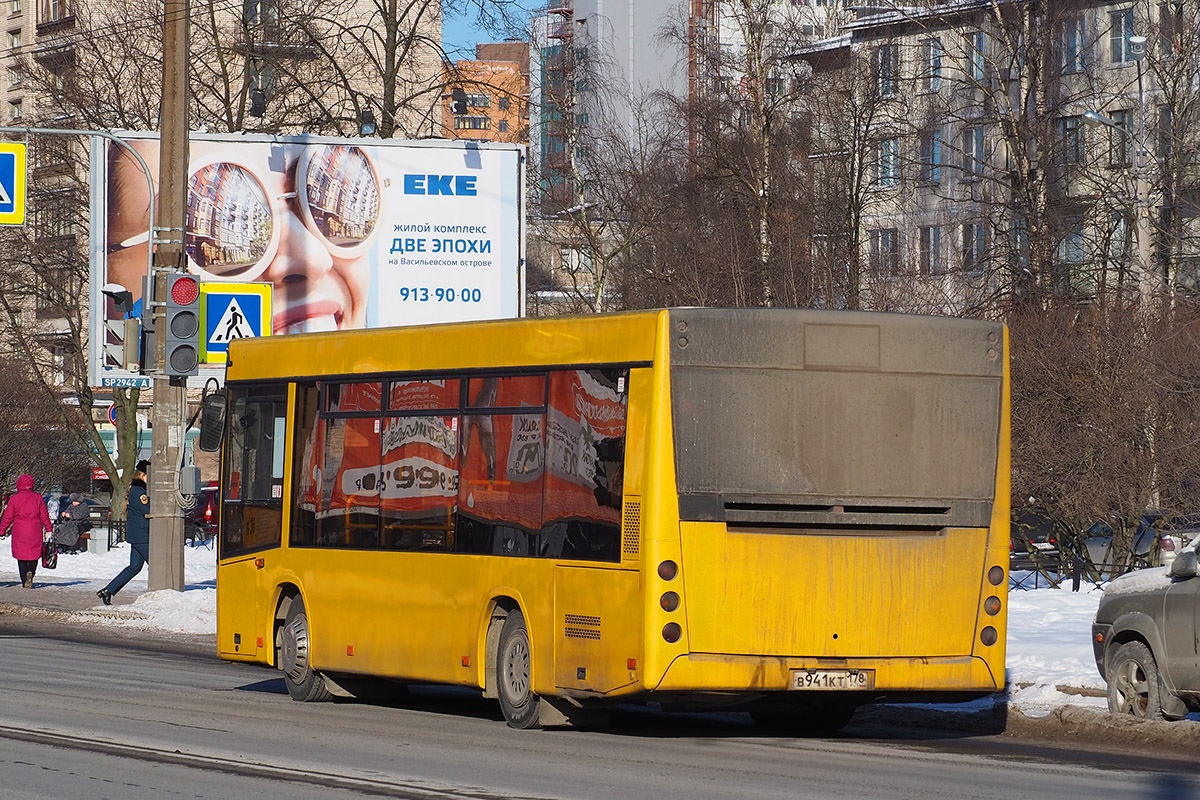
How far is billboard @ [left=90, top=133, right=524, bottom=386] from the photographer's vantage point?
29.1 metres

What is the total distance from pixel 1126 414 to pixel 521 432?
16.5m

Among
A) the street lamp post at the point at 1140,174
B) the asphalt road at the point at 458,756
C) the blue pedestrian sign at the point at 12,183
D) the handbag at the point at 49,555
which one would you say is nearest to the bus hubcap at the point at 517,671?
the asphalt road at the point at 458,756

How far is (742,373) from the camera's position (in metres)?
11.8

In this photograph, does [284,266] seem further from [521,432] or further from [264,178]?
[521,432]

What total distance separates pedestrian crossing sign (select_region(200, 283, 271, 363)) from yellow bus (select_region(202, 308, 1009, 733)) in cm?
1288

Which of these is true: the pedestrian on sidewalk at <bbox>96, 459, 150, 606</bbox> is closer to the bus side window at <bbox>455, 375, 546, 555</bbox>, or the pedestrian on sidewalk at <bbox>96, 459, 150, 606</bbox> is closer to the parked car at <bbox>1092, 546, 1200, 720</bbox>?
the bus side window at <bbox>455, 375, 546, 555</bbox>

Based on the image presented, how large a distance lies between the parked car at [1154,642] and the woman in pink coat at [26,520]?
783 inches

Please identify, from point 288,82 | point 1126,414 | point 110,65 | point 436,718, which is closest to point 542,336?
point 436,718

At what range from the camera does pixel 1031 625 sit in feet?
60.1

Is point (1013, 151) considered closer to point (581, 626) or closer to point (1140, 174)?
point (1140, 174)

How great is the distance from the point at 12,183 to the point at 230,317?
11.7 feet

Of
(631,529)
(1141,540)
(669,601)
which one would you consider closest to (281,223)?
(1141,540)

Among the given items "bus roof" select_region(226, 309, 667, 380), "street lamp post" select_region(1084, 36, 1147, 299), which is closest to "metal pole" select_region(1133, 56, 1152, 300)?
"street lamp post" select_region(1084, 36, 1147, 299)

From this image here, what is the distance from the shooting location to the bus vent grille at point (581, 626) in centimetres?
1184
